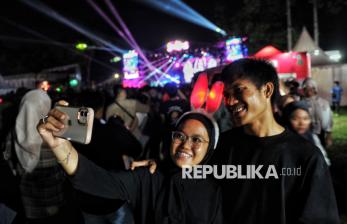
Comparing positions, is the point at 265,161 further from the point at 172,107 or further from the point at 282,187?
the point at 172,107

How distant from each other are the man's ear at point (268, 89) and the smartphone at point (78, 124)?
0.98m

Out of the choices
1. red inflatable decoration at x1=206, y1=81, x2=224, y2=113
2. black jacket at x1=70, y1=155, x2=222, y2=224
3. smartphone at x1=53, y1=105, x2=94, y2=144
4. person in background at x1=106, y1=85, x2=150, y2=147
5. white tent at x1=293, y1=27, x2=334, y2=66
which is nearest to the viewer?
smartphone at x1=53, y1=105, x2=94, y2=144

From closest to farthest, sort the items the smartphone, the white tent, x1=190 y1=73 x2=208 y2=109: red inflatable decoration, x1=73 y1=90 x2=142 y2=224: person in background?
the smartphone
x1=73 y1=90 x2=142 y2=224: person in background
x1=190 y1=73 x2=208 y2=109: red inflatable decoration
the white tent

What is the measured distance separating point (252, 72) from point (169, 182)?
772 mm

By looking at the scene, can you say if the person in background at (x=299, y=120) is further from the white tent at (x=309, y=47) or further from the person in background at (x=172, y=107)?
the white tent at (x=309, y=47)

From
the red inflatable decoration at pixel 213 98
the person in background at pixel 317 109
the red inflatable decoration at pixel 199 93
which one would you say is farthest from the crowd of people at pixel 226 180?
the person in background at pixel 317 109

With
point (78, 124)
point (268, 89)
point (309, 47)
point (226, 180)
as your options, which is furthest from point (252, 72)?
point (309, 47)

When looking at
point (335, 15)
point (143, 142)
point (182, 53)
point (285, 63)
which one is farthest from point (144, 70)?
point (143, 142)

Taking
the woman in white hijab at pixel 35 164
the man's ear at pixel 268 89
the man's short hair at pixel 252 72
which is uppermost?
the man's short hair at pixel 252 72

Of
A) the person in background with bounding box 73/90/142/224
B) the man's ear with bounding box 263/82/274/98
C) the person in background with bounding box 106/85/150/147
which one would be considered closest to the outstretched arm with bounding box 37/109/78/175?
the person in background with bounding box 73/90/142/224

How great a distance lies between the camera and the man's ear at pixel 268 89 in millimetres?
1963

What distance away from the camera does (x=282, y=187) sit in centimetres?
172

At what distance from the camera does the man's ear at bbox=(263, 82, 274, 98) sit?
1963 mm

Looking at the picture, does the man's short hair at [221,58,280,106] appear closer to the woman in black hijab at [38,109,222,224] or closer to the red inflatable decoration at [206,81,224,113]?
the woman in black hijab at [38,109,222,224]
